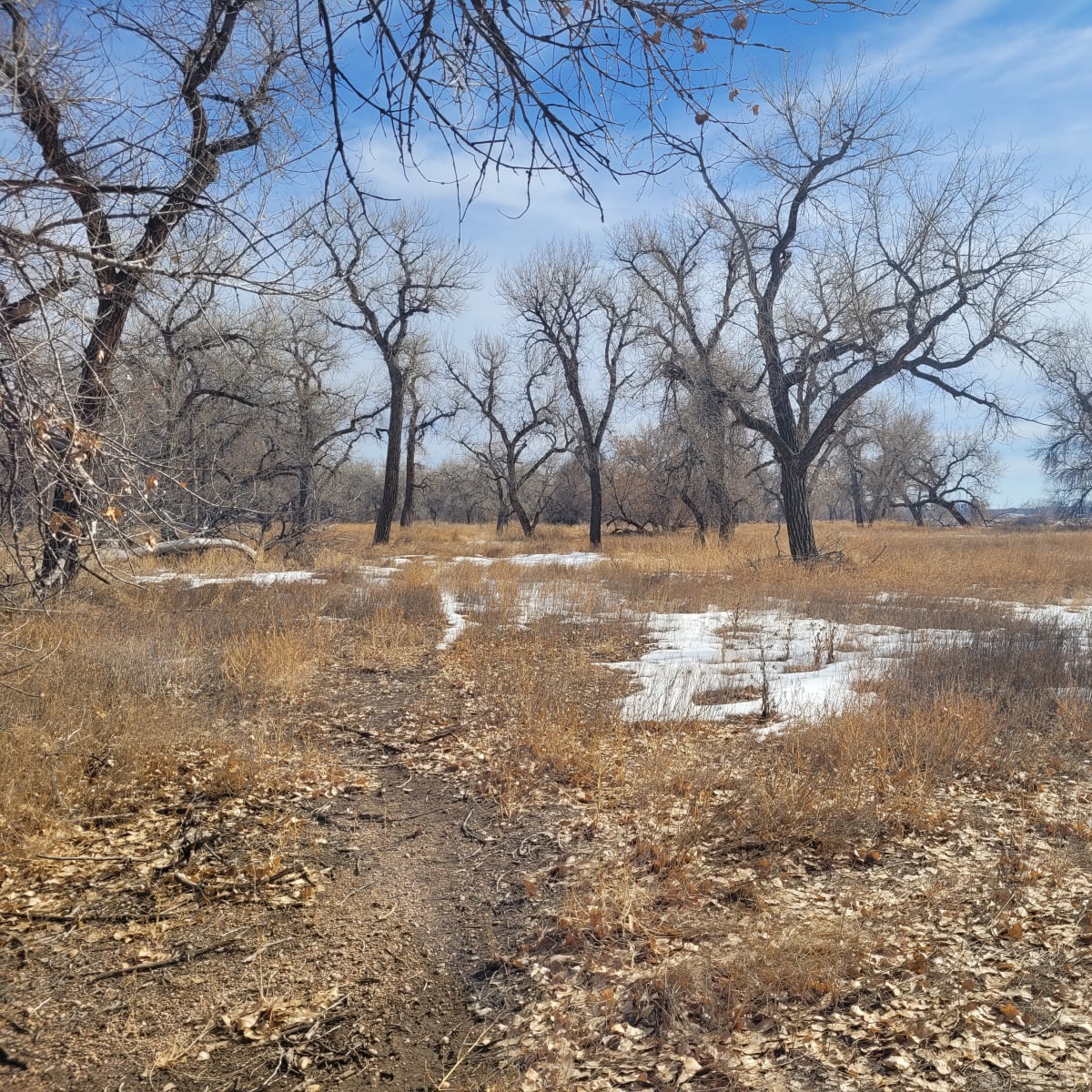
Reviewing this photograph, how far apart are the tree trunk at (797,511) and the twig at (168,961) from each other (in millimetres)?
15038

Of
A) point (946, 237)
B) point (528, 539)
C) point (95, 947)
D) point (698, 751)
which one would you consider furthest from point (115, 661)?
point (528, 539)

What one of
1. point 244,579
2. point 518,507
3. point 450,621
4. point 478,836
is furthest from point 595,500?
point 478,836

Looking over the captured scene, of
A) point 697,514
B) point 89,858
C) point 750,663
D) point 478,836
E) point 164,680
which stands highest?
point 697,514

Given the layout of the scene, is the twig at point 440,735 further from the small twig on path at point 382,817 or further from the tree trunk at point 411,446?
the tree trunk at point 411,446

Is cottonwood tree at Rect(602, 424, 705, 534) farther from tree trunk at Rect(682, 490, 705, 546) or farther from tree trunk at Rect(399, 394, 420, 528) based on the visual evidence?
tree trunk at Rect(399, 394, 420, 528)

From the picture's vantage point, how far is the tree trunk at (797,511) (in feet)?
54.5

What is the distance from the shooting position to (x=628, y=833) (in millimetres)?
4566

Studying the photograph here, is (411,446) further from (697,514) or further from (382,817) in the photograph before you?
(382,817)

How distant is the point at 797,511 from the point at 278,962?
50.6 feet

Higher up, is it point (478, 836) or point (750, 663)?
point (750, 663)

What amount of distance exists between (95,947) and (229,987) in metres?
0.75

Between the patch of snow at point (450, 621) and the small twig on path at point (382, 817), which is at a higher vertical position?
the patch of snow at point (450, 621)

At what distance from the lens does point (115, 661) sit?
663 cm

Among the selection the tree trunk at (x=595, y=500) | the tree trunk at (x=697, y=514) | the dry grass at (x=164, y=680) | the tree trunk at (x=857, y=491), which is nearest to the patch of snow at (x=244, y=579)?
the dry grass at (x=164, y=680)
